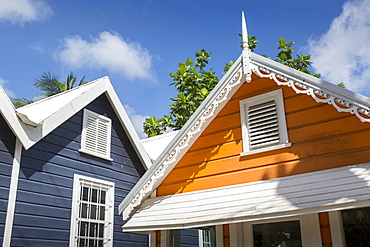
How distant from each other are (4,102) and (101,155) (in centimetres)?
297

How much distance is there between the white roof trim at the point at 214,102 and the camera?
548cm

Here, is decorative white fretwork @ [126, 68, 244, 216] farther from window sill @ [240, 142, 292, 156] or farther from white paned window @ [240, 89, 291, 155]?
window sill @ [240, 142, 292, 156]

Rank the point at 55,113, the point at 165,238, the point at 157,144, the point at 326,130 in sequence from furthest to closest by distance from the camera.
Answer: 1. the point at 157,144
2. the point at 55,113
3. the point at 165,238
4. the point at 326,130

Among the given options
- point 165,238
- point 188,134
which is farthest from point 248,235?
point 188,134

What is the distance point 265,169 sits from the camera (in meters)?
6.05

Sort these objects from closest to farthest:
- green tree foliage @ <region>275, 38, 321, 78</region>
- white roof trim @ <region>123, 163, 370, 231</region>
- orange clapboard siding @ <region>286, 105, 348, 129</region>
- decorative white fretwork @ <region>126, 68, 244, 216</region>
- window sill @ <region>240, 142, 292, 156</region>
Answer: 1. white roof trim @ <region>123, 163, 370, 231</region>
2. orange clapboard siding @ <region>286, 105, 348, 129</region>
3. window sill @ <region>240, 142, 292, 156</region>
4. decorative white fretwork @ <region>126, 68, 244, 216</region>
5. green tree foliage @ <region>275, 38, 321, 78</region>

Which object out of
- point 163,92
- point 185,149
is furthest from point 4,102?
point 163,92

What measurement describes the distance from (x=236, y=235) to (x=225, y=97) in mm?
2200

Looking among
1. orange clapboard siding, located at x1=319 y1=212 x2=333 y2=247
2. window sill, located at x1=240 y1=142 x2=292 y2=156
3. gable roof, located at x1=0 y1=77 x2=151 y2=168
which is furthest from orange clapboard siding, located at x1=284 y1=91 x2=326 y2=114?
gable roof, located at x1=0 y1=77 x2=151 y2=168

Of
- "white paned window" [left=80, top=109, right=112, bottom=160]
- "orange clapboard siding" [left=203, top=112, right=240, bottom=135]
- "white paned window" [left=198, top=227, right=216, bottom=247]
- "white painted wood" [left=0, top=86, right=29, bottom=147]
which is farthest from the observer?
"white paned window" [left=80, top=109, right=112, bottom=160]

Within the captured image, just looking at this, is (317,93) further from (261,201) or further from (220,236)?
(220,236)

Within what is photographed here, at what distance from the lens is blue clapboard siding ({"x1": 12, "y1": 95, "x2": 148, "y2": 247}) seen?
7818 millimetres

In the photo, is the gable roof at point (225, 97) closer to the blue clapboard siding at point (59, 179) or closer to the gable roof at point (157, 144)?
the blue clapboard siding at point (59, 179)

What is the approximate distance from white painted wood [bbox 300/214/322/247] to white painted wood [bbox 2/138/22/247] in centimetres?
525
